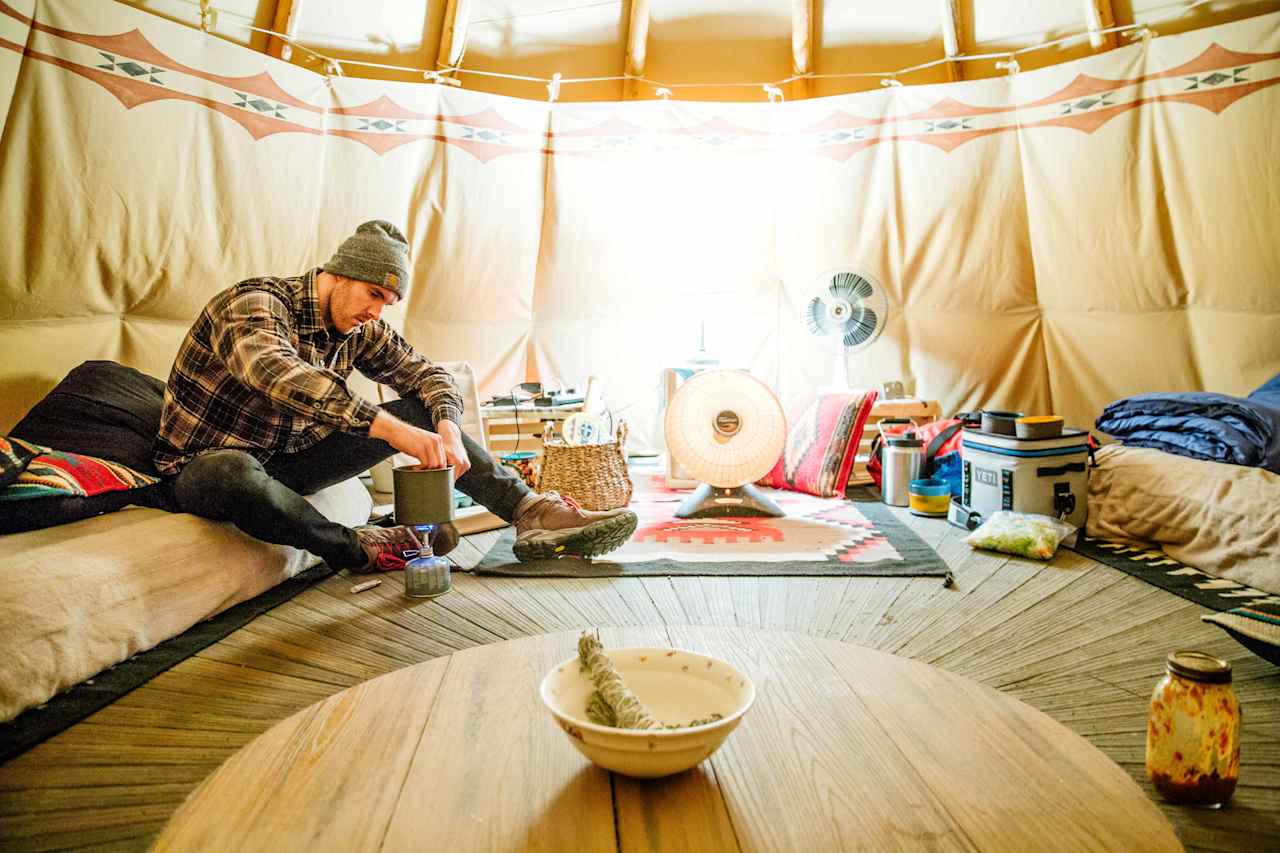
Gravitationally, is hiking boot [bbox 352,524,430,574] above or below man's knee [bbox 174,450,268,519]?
below

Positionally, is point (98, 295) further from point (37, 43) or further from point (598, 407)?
point (598, 407)

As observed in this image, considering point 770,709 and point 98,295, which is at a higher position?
point 98,295

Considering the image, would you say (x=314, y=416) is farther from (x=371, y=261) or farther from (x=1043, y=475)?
(x=1043, y=475)

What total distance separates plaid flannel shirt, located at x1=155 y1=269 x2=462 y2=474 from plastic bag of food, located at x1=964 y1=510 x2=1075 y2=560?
6.26 feet

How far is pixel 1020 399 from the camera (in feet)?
14.7

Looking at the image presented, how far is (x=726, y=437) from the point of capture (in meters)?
3.24

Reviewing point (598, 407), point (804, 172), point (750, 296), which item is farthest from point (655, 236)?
point (598, 407)

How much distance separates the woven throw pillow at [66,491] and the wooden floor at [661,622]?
52 centimetres

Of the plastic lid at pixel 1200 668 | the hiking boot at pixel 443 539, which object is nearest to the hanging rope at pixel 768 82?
the hiking boot at pixel 443 539

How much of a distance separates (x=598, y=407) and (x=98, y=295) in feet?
7.21

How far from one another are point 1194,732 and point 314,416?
1988 mm

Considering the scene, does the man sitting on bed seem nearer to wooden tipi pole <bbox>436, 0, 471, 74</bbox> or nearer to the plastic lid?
the plastic lid

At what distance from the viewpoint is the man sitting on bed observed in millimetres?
2080

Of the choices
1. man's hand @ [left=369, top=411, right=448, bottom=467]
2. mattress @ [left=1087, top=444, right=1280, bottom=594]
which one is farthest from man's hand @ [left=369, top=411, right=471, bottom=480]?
mattress @ [left=1087, top=444, right=1280, bottom=594]
